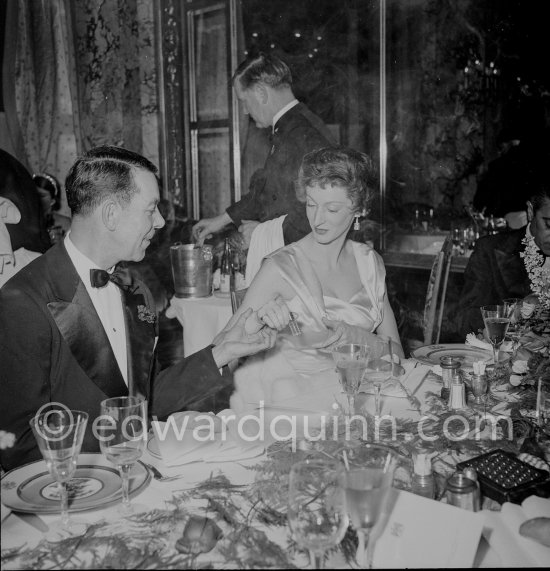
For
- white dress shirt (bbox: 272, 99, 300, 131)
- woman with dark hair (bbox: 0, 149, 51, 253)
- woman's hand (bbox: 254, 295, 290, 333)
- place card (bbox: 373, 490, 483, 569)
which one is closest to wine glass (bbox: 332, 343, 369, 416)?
woman's hand (bbox: 254, 295, 290, 333)

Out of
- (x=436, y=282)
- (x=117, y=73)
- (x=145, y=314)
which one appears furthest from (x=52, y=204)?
(x=145, y=314)

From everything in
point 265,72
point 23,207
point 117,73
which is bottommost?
point 23,207

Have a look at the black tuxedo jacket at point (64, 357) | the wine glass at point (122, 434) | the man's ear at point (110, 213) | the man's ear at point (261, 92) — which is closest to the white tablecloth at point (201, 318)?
the man's ear at point (261, 92)

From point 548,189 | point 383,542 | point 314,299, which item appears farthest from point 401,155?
point 383,542

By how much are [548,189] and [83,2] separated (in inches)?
174

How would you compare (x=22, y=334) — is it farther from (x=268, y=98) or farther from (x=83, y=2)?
(x=83, y=2)

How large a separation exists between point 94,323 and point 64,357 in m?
0.12

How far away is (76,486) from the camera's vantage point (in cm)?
132

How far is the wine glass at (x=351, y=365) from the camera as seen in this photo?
1.58 m

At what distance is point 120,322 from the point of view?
77.9 inches

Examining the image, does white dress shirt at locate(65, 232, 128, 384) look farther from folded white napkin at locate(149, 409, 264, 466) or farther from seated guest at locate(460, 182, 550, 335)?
seated guest at locate(460, 182, 550, 335)

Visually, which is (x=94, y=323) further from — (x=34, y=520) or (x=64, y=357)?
(x=34, y=520)

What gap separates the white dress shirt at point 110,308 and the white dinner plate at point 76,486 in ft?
1.69

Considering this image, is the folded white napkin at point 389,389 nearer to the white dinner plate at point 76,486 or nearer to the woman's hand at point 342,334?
the woman's hand at point 342,334
